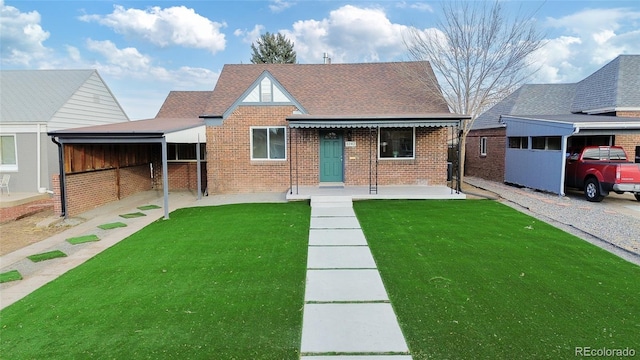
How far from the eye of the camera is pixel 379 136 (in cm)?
1442

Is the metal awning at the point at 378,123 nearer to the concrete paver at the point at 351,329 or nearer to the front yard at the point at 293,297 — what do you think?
the front yard at the point at 293,297

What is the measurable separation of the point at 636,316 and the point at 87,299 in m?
7.06

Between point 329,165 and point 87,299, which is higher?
point 329,165

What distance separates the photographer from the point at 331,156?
14641 millimetres

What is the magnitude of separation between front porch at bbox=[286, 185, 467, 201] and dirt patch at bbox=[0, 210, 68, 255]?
262 inches

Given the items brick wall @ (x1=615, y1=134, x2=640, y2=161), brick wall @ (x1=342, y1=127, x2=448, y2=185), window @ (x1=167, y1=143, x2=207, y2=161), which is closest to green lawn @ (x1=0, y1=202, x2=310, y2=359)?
brick wall @ (x1=342, y1=127, x2=448, y2=185)

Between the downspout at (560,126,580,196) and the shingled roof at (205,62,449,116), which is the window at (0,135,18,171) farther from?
the downspout at (560,126,580,196)

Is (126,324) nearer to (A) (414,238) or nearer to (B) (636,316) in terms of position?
(A) (414,238)

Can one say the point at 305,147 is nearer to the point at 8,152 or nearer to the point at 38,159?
the point at 38,159

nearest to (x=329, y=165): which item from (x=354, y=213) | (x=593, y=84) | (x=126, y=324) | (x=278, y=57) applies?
(x=354, y=213)

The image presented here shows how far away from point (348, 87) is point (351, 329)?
13.3m

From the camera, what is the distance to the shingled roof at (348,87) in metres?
14.8

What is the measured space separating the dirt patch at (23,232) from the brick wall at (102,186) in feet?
2.83

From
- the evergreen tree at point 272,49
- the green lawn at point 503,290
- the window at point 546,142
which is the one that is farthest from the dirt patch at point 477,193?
the evergreen tree at point 272,49
